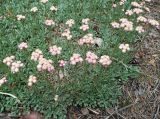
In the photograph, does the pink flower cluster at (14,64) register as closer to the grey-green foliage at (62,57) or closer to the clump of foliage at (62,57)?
the clump of foliage at (62,57)

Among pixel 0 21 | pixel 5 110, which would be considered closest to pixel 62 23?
pixel 0 21

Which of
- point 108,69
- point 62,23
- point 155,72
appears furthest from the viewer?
point 62,23

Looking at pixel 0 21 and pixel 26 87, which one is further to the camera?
pixel 0 21

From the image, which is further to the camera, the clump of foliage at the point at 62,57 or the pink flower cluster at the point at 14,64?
the clump of foliage at the point at 62,57

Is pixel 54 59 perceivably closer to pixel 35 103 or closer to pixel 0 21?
pixel 35 103

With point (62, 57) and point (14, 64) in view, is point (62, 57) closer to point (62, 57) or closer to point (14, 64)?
point (62, 57)

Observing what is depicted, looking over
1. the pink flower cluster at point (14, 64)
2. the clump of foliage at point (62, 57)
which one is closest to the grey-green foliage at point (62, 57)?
the clump of foliage at point (62, 57)

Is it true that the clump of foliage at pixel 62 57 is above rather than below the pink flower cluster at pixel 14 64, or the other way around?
below

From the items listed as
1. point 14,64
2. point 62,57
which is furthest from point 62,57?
point 14,64
